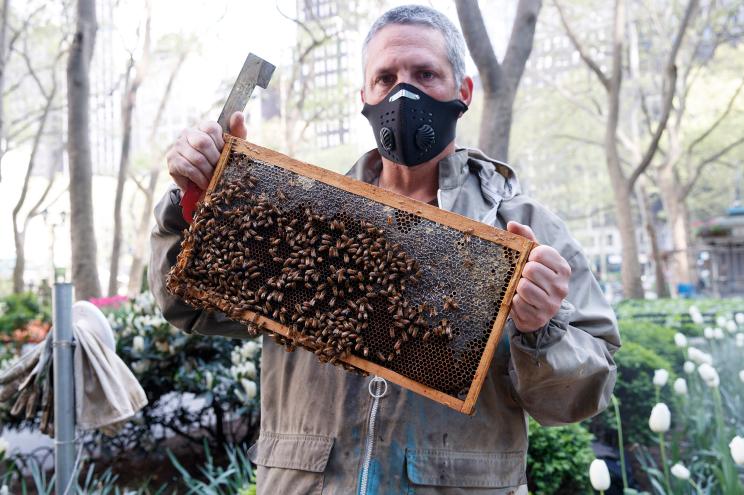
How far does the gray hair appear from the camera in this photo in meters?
2.34

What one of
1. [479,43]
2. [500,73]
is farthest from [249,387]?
[500,73]

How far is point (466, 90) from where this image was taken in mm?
2531

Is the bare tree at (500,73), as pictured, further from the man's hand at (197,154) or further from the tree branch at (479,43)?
the man's hand at (197,154)

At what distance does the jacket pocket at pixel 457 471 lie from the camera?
6.59 feet

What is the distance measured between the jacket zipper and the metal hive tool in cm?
20

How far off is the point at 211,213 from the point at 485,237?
924 millimetres

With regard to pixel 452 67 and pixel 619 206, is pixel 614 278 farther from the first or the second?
pixel 452 67

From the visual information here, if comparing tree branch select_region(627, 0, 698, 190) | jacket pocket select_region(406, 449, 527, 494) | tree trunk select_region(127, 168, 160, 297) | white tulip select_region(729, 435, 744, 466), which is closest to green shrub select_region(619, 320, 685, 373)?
white tulip select_region(729, 435, 744, 466)

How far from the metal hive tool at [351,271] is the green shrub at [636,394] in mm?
4830

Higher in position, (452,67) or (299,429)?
(452,67)

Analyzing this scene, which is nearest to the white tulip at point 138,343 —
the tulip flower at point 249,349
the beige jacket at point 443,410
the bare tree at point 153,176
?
the tulip flower at point 249,349

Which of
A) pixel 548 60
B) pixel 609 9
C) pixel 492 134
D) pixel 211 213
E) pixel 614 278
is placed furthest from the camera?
pixel 614 278

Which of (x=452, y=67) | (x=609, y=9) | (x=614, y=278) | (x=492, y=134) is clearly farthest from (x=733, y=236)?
(x=614, y=278)

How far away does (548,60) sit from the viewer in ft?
86.4
